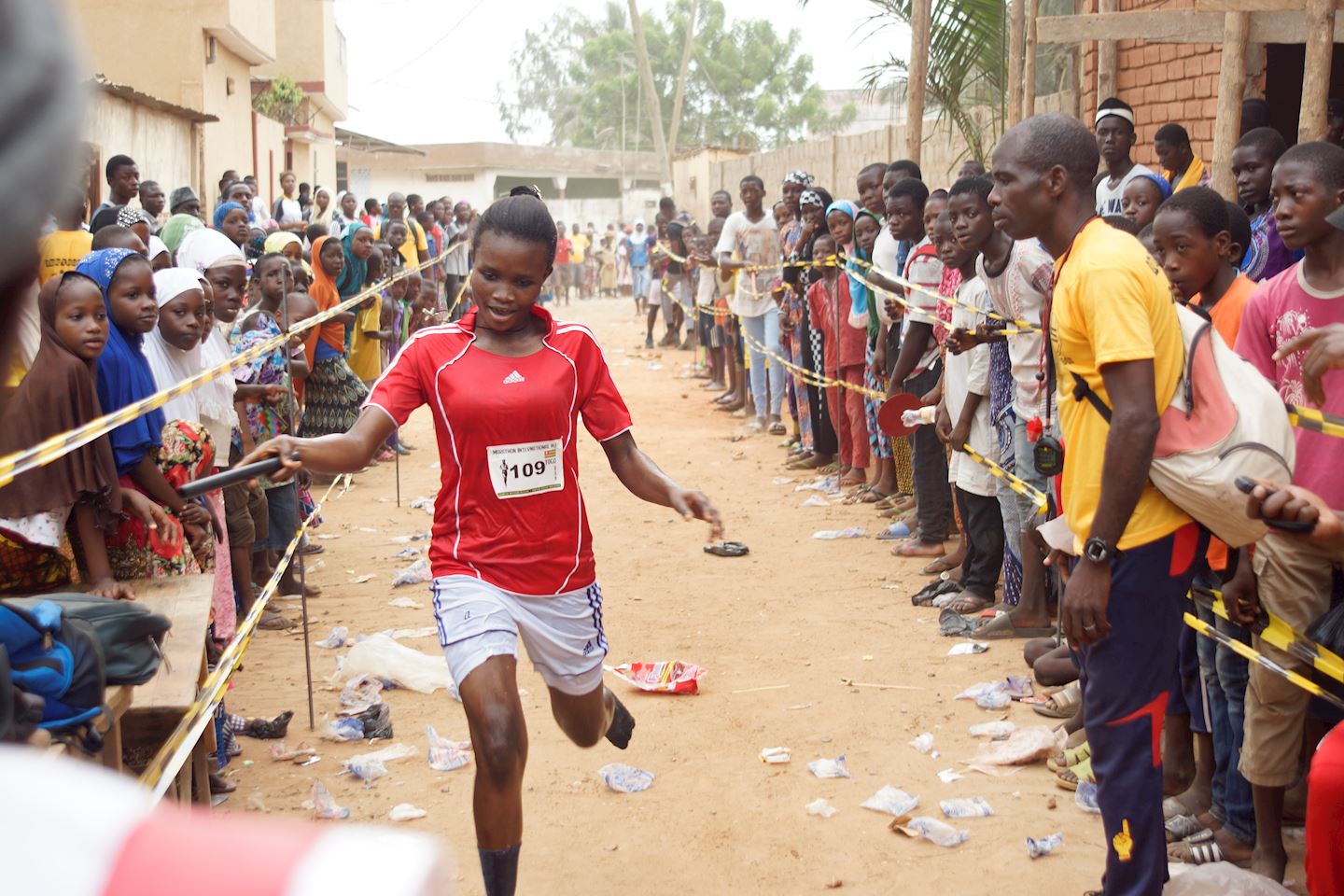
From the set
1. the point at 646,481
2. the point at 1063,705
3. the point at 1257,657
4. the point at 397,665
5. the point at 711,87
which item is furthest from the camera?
the point at 711,87

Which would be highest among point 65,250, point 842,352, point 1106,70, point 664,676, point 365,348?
point 1106,70

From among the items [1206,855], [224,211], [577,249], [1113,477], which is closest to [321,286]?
[224,211]

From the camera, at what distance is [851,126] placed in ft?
212

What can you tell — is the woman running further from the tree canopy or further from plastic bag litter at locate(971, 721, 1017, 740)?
the tree canopy

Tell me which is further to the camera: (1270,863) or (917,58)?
(917,58)

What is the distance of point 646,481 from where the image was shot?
14.8 ft

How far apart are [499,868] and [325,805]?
61.8 inches

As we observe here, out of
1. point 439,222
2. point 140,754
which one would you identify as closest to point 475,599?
point 140,754

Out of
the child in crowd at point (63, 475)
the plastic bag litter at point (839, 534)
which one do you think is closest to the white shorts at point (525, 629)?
the child in crowd at point (63, 475)

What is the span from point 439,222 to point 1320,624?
21847 mm

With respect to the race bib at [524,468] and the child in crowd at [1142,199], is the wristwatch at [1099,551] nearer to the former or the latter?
the race bib at [524,468]

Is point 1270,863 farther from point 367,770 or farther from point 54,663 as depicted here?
point 54,663

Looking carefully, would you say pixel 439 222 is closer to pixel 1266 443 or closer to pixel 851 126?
pixel 1266 443

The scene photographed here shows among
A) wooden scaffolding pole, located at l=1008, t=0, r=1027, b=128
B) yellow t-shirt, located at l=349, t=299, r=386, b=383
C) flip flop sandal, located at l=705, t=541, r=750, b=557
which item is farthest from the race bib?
yellow t-shirt, located at l=349, t=299, r=386, b=383
